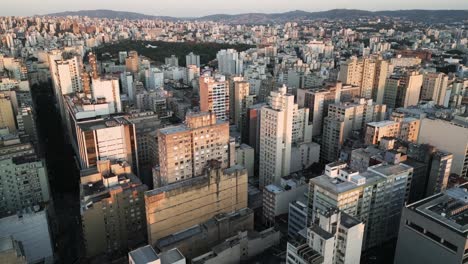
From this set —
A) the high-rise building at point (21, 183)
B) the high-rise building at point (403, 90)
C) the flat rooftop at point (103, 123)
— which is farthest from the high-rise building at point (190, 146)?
the high-rise building at point (403, 90)

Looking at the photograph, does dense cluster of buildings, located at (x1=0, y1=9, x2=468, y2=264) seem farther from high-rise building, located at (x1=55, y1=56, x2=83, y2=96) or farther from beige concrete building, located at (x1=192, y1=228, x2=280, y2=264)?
high-rise building, located at (x1=55, y1=56, x2=83, y2=96)

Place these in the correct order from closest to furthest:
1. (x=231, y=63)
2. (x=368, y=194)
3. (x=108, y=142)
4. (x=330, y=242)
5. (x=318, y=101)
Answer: (x=330, y=242)
(x=368, y=194)
(x=108, y=142)
(x=318, y=101)
(x=231, y=63)

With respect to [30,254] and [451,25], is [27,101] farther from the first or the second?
[451,25]

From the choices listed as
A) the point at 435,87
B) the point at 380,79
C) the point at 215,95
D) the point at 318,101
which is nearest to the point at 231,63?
the point at 380,79

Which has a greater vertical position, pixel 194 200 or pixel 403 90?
pixel 403 90

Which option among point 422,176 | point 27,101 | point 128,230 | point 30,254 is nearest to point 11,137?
point 30,254

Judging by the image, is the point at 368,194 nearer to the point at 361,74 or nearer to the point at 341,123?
the point at 341,123
